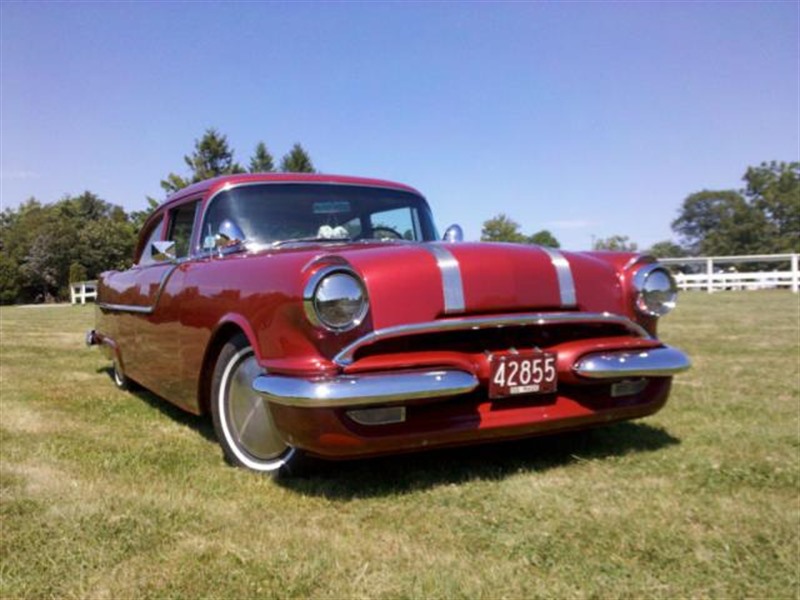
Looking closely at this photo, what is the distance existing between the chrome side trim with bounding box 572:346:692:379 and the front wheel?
1.18 meters

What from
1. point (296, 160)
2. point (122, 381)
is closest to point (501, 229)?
point (296, 160)

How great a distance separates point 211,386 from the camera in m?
3.10

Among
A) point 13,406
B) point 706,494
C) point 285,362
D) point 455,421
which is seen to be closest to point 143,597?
point 285,362

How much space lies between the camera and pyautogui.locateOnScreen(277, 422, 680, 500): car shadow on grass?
2.58 meters

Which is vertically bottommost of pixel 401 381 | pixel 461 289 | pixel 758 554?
pixel 758 554

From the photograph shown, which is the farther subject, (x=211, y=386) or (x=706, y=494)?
(x=211, y=386)

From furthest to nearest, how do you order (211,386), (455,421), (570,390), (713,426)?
(713,426), (211,386), (570,390), (455,421)

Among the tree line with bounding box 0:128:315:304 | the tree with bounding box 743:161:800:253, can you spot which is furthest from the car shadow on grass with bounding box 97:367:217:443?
the tree with bounding box 743:161:800:253

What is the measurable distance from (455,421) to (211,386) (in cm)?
121

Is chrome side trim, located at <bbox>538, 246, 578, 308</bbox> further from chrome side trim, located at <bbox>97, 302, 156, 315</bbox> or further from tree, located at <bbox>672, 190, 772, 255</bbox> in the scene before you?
tree, located at <bbox>672, 190, 772, 255</bbox>

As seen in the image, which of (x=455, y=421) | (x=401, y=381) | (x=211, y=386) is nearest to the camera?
(x=401, y=381)

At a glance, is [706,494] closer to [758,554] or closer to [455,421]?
[758,554]

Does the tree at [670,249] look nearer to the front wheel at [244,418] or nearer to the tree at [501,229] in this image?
the tree at [501,229]

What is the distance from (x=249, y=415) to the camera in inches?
112
